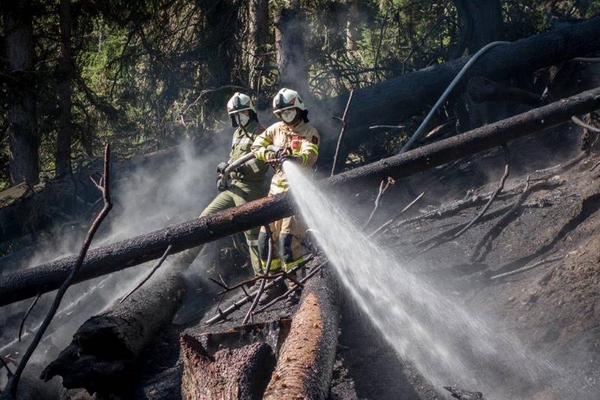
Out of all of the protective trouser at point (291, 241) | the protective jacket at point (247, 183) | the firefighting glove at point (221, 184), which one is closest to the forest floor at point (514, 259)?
the protective trouser at point (291, 241)

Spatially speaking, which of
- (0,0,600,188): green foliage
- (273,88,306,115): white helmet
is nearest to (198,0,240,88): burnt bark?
(0,0,600,188): green foliage

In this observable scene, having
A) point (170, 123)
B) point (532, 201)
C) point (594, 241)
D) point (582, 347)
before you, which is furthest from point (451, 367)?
point (170, 123)

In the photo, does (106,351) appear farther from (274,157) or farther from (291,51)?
(291,51)

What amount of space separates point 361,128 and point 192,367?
6.16 m

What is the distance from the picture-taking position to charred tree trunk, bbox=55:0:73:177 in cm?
1219

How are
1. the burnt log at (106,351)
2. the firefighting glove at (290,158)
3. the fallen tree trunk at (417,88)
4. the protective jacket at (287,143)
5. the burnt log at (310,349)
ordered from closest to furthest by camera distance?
the burnt log at (310,349)
the burnt log at (106,351)
the firefighting glove at (290,158)
the protective jacket at (287,143)
the fallen tree trunk at (417,88)

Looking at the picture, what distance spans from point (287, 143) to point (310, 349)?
3.36m

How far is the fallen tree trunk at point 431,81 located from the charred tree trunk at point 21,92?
5221 mm

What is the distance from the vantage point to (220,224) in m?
5.98

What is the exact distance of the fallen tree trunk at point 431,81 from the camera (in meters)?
9.56

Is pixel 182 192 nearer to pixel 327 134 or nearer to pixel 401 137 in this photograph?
pixel 327 134

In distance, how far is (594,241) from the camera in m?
5.52

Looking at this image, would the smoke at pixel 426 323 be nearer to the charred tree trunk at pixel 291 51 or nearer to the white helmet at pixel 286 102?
the white helmet at pixel 286 102

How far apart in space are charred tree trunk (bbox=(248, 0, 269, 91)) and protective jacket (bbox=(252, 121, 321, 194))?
13.6 ft
